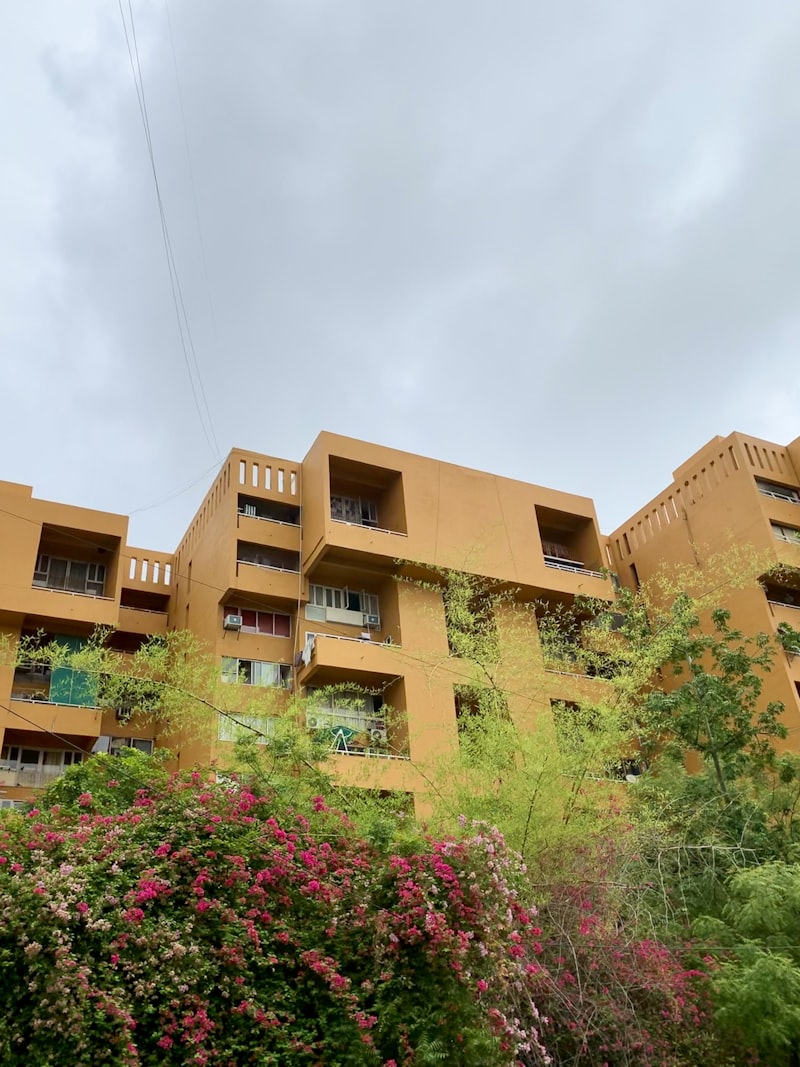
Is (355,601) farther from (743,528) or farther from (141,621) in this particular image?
(743,528)

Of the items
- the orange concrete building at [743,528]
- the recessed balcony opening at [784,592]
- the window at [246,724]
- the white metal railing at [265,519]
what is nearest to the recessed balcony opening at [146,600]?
the white metal railing at [265,519]

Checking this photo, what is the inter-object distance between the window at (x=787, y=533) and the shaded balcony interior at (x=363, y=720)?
28.6 feet

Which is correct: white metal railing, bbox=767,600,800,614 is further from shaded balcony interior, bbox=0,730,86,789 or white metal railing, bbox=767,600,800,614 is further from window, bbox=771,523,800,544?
shaded balcony interior, bbox=0,730,86,789

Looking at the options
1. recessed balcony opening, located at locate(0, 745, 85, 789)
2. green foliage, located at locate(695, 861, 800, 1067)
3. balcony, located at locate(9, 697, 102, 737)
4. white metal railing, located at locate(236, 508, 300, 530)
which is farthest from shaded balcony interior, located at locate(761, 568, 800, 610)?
recessed balcony opening, located at locate(0, 745, 85, 789)

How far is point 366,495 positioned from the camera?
18469 mm

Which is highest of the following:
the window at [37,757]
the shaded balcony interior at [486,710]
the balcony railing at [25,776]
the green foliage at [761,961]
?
the window at [37,757]

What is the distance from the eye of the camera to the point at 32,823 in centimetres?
584

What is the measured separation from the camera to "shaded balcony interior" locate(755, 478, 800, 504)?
60.3ft

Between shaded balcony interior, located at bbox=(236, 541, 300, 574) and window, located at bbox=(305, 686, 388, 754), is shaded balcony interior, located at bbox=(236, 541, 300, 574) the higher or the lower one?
the higher one

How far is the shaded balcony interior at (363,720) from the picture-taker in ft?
45.7

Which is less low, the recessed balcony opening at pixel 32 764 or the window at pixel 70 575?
the window at pixel 70 575

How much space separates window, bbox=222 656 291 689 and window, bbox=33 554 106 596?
13.2ft

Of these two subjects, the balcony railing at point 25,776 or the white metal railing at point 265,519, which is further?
the white metal railing at point 265,519

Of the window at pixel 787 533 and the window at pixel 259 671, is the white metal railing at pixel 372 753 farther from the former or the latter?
the window at pixel 787 533
